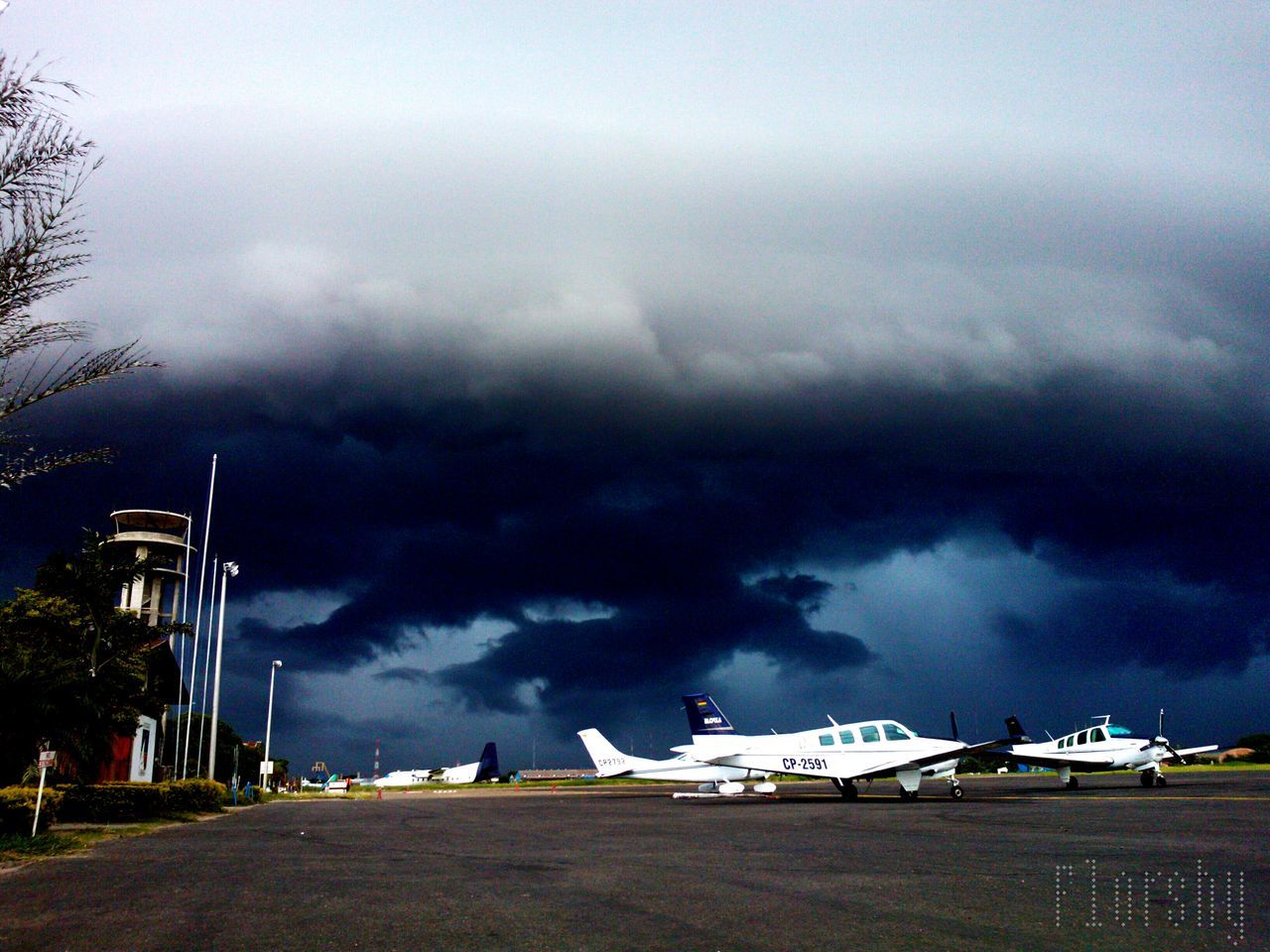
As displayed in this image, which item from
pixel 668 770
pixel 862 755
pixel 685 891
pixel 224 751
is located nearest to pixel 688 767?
pixel 668 770

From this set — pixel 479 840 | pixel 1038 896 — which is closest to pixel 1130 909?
pixel 1038 896

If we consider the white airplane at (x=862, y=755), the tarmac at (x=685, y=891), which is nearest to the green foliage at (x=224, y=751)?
the white airplane at (x=862, y=755)

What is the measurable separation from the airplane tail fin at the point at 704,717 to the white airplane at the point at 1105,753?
37.1 ft

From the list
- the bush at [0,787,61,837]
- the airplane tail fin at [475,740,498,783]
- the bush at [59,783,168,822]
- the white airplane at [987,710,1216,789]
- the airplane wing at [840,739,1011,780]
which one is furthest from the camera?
the airplane tail fin at [475,740,498,783]

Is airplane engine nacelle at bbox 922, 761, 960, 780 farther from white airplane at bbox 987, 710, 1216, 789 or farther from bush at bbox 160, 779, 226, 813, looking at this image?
bush at bbox 160, 779, 226, 813

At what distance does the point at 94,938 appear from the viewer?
748 centimetres

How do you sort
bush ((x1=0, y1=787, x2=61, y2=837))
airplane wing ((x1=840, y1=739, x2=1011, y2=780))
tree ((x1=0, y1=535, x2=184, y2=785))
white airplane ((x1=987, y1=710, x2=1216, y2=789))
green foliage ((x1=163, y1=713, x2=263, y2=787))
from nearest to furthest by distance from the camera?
bush ((x1=0, y1=787, x2=61, y2=837)) < tree ((x1=0, y1=535, x2=184, y2=785)) < airplane wing ((x1=840, y1=739, x2=1011, y2=780)) < white airplane ((x1=987, y1=710, x2=1216, y2=789)) < green foliage ((x1=163, y1=713, x2=263, y2=787))

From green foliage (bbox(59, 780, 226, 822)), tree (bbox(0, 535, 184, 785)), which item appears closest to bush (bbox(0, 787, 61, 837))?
tree (bbox(0, 535, 184, 785))

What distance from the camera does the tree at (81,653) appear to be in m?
21.5

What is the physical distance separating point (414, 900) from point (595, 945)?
10.5ft

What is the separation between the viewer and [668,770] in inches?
1725

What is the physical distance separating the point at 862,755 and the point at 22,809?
76.4 feet

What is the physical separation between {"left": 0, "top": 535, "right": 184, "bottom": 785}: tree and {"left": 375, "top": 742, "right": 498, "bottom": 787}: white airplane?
86805 mm

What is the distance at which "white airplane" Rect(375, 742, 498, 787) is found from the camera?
121 metres
